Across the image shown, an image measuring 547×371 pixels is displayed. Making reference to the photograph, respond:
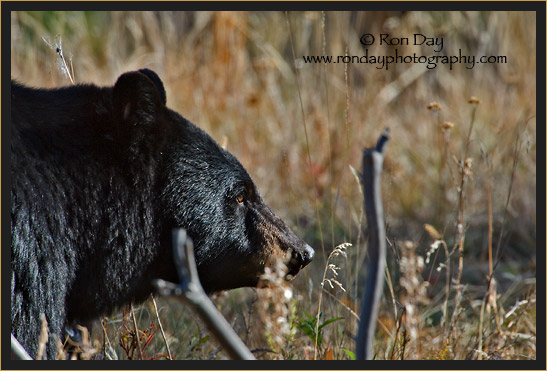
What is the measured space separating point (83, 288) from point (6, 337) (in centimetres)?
56

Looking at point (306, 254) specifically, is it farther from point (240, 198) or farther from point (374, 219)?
point (374, 219)

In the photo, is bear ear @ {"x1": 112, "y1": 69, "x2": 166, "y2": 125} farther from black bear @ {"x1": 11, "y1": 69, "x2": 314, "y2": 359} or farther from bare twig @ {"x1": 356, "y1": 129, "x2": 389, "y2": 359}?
bare twig @ {"x1": 356, "y1": 129, "x2": 389, "y2": 359}

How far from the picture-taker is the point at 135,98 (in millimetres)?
2740

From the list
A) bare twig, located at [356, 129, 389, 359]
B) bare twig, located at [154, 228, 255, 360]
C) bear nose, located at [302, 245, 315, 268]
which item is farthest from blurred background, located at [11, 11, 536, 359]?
bare twig, located at [154, 228, 255, 360]

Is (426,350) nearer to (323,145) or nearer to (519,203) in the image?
(519,203)

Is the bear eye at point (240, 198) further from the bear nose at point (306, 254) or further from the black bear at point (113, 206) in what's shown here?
the bear nose at point (306, 254)

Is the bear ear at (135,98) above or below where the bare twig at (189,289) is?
above

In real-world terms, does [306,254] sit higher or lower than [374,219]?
lower

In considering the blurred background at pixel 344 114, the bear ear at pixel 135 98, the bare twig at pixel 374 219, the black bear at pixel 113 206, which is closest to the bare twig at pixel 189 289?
the bare twig at pixel 374 219

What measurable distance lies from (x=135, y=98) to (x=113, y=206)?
1.37 ft

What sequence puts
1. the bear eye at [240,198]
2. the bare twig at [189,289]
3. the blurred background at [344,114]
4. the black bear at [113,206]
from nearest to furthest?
the bare twig at [189,289]
the black bear at [113,206]
the bear eye at [240,198]
the blurred background at [344,114]

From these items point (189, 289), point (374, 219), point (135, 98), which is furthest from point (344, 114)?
point (189, 289)

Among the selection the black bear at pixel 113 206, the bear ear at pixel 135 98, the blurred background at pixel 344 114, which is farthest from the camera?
the blurred background at pixel 344 114

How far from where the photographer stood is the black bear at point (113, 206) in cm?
249
